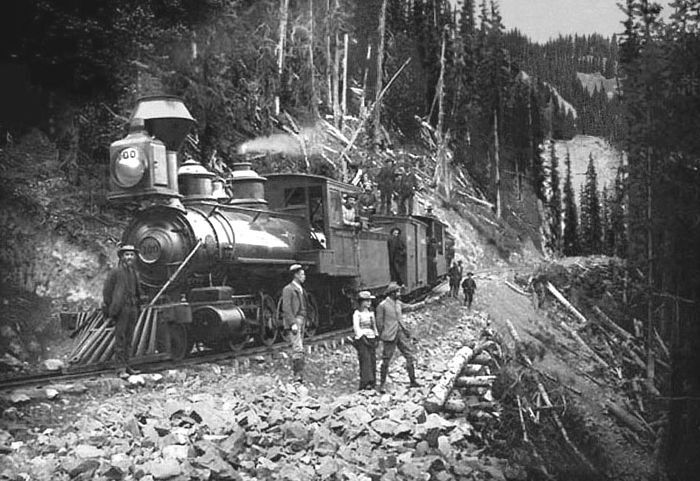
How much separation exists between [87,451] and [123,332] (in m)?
2.59

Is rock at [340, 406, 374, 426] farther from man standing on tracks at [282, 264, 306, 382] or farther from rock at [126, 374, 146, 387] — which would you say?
rock at [126, 374, 146, 387]

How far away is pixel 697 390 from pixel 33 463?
4599 millimetres

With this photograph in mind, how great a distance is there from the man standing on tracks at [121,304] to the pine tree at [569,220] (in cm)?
455

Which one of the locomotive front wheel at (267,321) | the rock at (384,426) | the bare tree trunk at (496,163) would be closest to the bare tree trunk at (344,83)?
the bare tree trunk at (496,163)

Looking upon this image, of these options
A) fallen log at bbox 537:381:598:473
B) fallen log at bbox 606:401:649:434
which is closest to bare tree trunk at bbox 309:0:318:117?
fallen log at bbox 537:381:598:473

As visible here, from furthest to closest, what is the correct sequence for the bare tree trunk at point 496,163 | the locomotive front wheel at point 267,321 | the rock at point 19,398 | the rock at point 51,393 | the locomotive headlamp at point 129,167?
the bare tree trunk at point 496,163 < the locomotive front wheel at point 267,321 < the locomotive headlamp at point 129,167 < the rock at point 51,393 < the rock at point 19,398

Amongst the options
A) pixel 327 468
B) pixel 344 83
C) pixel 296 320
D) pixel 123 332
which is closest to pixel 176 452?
pixel 327 468

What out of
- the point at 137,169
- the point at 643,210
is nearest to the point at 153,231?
the point at 137,169

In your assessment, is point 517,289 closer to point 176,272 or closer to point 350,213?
point 350,213

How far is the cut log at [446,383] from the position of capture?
745 centimetres

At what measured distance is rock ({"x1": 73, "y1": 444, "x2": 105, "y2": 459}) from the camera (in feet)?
17.1

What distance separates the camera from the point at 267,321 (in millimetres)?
10625

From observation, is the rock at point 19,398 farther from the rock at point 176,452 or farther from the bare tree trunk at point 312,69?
the bare tree trunk at point 312,69

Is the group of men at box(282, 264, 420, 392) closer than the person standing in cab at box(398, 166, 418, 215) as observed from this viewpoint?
Yes
